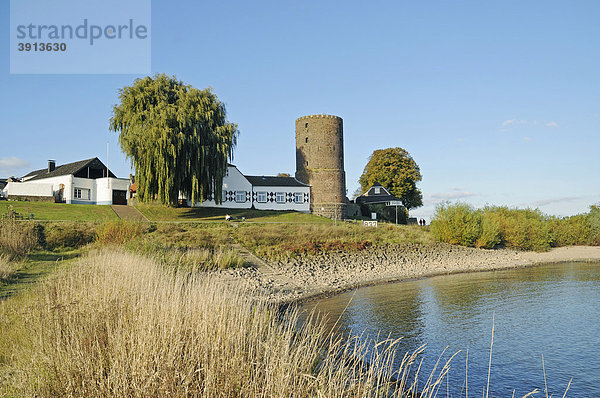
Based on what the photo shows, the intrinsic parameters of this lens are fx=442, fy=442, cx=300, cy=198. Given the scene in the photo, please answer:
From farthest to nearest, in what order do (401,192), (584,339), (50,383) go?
(401,192) < (584,339) < (50,383)

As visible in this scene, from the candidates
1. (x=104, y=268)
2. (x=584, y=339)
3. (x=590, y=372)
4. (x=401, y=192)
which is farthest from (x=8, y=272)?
(x=401, y=192)

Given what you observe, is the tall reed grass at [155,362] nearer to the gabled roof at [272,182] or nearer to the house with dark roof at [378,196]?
the gabled roof at [272,182]

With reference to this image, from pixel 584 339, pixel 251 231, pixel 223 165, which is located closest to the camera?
pixel 584 339

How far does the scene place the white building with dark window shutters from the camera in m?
48.1

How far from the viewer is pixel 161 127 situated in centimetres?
3509

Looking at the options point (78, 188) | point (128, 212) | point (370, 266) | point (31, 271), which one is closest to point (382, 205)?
point (370, 266)

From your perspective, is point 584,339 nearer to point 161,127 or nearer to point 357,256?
point 357,256

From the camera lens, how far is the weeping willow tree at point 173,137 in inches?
1377

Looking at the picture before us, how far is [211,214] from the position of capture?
41.8 m

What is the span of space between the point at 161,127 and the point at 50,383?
32.5m

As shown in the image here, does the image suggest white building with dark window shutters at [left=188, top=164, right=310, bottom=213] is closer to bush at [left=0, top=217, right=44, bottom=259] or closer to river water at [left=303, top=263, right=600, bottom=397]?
bush at [left=0, top=217, right=44, bottom=259]

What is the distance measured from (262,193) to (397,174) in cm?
2051

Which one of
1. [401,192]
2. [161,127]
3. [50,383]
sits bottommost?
[50,383]

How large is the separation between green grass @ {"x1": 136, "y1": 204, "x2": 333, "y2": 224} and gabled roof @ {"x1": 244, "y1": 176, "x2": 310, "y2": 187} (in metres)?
3.86
